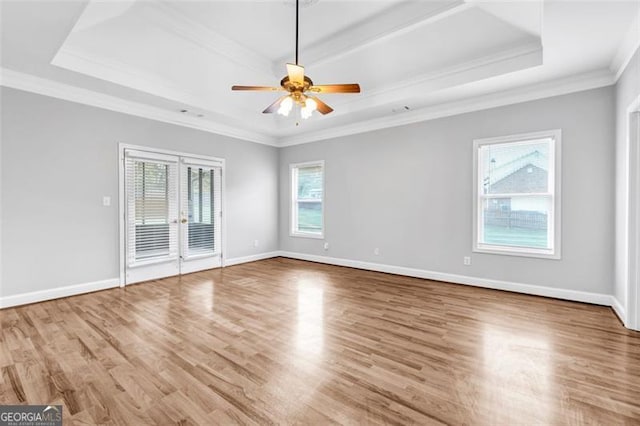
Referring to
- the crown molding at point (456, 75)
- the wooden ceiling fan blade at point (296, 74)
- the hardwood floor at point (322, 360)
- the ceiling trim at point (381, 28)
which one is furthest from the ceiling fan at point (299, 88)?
the hardwood floor at point (322, 360)

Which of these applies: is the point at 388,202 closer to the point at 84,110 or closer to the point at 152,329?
the point at 152,329

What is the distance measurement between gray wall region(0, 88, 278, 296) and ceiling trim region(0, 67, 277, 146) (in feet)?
0.27

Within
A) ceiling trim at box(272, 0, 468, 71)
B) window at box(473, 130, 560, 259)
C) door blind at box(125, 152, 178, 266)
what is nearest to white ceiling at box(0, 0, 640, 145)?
ceiling trim at box(272, 0, 468, 71)

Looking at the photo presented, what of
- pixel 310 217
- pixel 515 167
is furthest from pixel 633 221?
pixel 310 217

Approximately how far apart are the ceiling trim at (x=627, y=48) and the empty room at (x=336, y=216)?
0.03 m

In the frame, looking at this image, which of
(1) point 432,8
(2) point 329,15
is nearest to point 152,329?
(2) point 329,15

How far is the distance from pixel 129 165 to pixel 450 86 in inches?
192

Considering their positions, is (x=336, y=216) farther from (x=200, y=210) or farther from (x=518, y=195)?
(x=518, y=195)

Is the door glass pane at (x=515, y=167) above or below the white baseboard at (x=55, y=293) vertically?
above

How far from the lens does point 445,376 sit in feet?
7.02

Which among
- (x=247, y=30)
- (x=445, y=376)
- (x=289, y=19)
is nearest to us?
(x=445, y=376)

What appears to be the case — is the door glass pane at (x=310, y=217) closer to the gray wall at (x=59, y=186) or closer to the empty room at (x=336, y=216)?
the empty room at (x=336, y=216)

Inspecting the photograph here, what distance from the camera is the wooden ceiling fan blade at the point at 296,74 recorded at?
2699 millimetres

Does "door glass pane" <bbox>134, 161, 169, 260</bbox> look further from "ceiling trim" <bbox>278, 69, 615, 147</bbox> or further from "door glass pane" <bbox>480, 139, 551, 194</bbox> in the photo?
"door glass pane" <bbox>480, 139, 551, 194</bbox>
